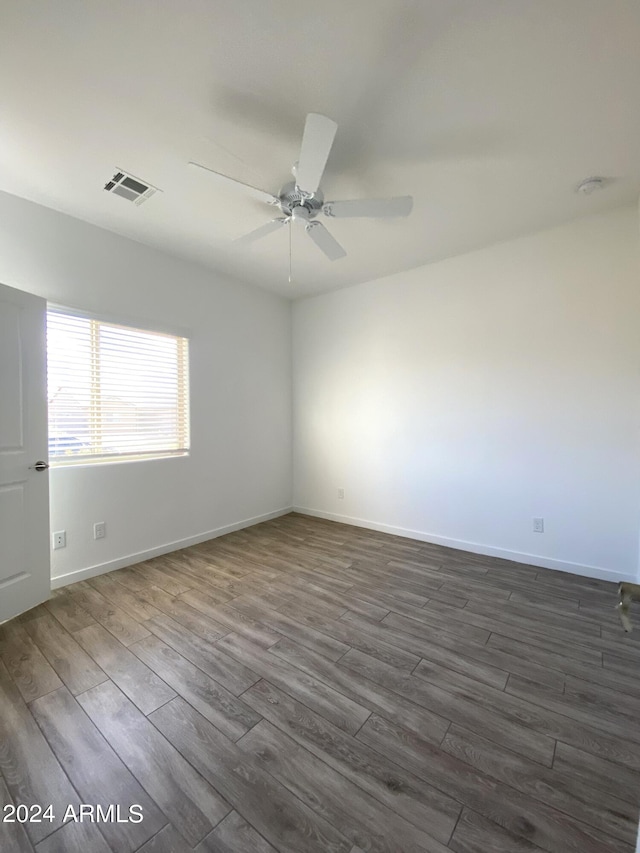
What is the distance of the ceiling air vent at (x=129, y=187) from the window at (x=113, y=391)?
3.26 feet

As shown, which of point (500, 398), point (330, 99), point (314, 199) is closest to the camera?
point (330, 99)

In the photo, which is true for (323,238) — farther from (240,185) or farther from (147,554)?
(147,554)

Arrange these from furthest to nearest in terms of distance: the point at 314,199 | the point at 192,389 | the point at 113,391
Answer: the point at 192,389, the point at 113,391, the point at 314,199

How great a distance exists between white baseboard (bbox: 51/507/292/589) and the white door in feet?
0.72

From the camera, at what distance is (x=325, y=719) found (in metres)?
1.46

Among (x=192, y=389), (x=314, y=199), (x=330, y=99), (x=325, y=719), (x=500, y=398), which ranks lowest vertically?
(x=325, y=719)

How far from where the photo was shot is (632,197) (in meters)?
2.42

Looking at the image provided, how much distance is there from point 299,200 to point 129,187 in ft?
4.06

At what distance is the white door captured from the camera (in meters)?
2.16

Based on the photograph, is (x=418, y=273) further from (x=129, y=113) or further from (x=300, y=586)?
(x=300, y=586)

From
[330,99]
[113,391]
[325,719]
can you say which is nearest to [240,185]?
[330,99]

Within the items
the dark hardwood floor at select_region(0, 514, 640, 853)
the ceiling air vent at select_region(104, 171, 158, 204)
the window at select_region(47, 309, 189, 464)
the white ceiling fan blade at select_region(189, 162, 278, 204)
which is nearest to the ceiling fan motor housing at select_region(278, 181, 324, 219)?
the white ceiling fan blade at select_region(189, 162, 278, 204)

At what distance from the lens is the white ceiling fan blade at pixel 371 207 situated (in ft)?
5.85

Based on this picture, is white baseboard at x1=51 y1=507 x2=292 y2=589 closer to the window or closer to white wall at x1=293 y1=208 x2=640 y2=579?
the window
